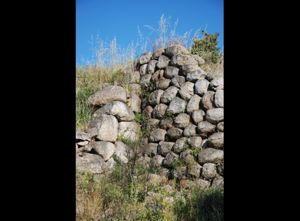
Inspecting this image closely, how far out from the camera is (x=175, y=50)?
809 cm

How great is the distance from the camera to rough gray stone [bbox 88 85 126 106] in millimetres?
7652

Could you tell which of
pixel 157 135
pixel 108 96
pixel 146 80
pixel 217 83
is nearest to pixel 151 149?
pixel 157 135

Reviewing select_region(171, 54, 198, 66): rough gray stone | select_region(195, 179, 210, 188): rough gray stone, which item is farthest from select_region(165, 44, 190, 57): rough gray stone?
select_region(195, 179, 210, 188): rough gray stone

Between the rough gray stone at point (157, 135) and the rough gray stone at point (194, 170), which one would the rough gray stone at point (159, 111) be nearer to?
the rough gray stone at point (157, 135)

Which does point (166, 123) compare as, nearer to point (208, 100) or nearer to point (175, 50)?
point (208, 100)

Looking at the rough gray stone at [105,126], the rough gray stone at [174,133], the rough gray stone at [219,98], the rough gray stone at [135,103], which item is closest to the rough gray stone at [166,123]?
the rough gray stone at [174,133]

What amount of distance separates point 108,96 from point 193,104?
5.05 ft

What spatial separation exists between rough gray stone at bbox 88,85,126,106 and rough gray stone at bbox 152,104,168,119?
614mm

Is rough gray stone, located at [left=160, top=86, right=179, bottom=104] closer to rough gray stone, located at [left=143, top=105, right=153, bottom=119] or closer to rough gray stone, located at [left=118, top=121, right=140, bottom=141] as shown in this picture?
rough gray stone, located at [left=143, top=105, right=153, bottom=119]
